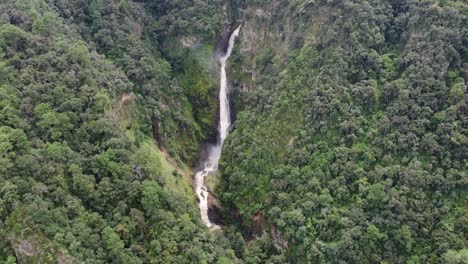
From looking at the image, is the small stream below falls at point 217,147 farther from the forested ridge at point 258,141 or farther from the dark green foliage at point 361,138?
the dark green foliage at point 361,138

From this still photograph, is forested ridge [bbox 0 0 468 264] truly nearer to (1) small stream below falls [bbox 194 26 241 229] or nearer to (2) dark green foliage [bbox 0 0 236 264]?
(2) dark green foliage [bbox 0 0 236 264]

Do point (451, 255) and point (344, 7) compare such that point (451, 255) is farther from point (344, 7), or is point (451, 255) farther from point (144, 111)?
point (144, 111)

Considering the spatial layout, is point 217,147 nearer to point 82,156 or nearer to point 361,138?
point 361,138

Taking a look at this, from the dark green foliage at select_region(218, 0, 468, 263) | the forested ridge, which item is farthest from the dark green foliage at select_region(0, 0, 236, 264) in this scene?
the dark green foliage at select_region(218, 0, 468, 263)

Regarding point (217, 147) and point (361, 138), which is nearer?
point (361, 138)

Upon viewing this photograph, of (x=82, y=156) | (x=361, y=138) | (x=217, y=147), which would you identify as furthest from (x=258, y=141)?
(x=82, y=156)

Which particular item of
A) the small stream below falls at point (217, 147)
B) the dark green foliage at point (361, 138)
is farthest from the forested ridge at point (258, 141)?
the small stream below falls at point (217, 147)
